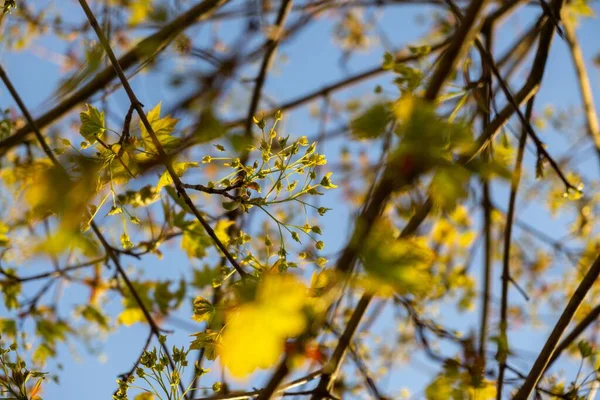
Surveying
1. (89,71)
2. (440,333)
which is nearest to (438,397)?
(440,333)

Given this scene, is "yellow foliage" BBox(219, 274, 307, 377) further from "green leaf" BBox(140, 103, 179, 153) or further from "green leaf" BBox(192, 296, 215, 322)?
"green leaf" BBox(140, 103, 179, 153)

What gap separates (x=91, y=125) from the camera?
3.37ft

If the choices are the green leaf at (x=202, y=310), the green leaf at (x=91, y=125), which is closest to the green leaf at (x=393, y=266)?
the green leaf at (x=202, y=310)

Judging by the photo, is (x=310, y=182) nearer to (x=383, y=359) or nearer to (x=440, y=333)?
(x=440, y=333)

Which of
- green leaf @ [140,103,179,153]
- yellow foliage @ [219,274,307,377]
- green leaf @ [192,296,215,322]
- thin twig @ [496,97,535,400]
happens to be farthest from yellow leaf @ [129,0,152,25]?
yellow foliage @ [219,274,307,377]

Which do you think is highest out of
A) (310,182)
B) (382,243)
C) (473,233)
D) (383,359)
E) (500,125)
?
(473,233)

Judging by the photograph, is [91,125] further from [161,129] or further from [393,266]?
[393,266]

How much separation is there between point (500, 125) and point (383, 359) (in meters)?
2.11

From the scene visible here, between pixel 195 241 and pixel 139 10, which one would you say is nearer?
pixel 195 241

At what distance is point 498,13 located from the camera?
203 centimetres

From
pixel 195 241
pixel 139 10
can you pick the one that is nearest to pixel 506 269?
pixel 195 241

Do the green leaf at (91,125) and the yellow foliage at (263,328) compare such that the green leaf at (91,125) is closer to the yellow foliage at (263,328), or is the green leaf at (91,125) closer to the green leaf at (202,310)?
the green leaf at (202,310)

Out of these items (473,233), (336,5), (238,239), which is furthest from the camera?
(473,233)

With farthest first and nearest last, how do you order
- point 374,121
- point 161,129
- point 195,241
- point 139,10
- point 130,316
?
point 139,10 < point 130,316 < point 195,241 < point 161,129 < point 374,121
